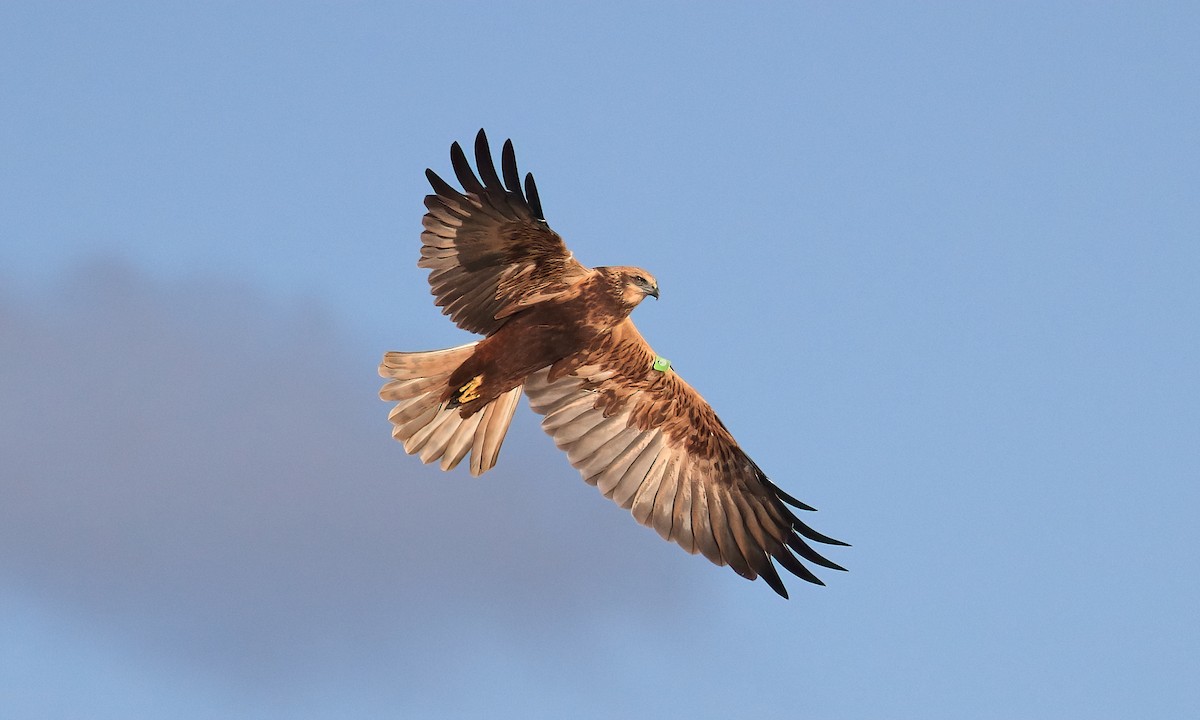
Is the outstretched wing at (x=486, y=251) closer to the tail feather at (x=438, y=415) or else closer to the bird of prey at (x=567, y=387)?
the bird of prey at (x=567, y=387)

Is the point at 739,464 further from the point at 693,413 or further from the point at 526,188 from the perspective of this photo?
the point at 526,188

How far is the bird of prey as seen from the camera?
1352cm

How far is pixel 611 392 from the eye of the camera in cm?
1530

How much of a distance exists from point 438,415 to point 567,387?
4.86 ft

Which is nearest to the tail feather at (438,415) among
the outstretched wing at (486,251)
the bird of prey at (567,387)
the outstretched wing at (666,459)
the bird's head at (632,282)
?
the bird of prey at (567,387)

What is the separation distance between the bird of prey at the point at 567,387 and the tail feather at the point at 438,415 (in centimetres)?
1

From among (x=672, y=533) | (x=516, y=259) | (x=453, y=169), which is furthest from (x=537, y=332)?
(x=672, y=533)

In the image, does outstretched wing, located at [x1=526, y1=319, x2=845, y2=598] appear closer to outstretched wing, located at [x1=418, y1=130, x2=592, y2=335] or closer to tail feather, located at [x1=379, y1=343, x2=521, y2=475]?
tail feather, located at [x1=379, y1=343, x2=521, y2=475]

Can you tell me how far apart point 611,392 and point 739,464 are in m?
1.47

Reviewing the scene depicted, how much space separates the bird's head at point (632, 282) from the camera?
44.5ft

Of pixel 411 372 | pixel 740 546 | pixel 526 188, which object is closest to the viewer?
pixel 526 188

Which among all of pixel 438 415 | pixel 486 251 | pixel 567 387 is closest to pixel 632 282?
pixel 486 251

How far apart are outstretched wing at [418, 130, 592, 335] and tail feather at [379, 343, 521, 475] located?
49 cm

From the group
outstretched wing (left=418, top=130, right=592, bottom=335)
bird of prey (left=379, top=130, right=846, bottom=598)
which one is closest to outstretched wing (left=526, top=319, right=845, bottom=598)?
bird of prey (left=379, top=130, right=846, bottom=598)
